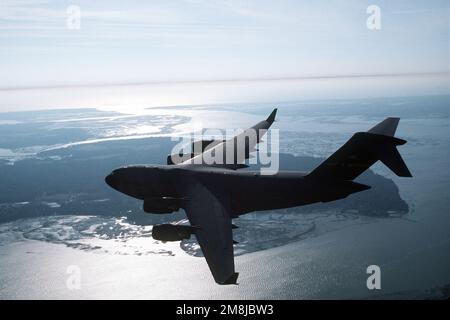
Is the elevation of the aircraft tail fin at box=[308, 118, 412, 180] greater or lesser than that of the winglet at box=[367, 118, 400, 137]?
lesser

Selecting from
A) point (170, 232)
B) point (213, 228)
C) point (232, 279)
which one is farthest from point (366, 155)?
point (170, 232)

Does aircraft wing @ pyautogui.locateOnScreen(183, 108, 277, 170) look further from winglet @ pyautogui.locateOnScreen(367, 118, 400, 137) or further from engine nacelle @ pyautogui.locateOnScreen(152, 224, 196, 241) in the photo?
winglet @ pyautogui.locateOnScreen(367, 118, 400, 137)

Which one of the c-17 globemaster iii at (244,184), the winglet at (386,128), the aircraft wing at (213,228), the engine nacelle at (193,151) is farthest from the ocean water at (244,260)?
the winglet at (386,128)

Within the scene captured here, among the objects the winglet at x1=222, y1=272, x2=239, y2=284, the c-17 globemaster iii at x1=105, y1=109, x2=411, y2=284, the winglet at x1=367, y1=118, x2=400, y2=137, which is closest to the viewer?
the winglet at x1=222, y1=272, x2=239, y2=284

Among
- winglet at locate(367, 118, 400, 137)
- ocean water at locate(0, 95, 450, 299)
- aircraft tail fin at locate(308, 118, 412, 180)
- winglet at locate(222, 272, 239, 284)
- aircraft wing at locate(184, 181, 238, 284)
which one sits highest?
winglet at locate(367, 118, 400, 137)

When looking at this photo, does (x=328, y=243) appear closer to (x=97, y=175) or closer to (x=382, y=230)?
(x=382, y=230)

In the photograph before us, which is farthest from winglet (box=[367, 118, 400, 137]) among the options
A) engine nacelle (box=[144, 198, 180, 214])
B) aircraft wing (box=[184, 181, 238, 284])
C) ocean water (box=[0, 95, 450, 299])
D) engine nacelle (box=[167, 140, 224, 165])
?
ocean water (box=[0, 95, 450, 299])
